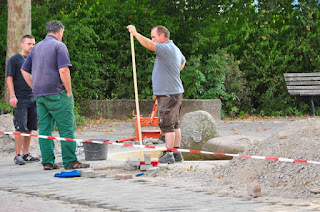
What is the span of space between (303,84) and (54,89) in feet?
42.0

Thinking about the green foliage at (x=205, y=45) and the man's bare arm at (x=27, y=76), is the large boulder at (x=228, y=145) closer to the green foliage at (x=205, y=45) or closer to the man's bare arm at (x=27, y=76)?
the man's bare arm at (x=27, y=76)

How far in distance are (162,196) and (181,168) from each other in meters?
2.15

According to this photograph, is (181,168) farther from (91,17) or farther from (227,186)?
(91,17)

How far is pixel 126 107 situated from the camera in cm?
1936

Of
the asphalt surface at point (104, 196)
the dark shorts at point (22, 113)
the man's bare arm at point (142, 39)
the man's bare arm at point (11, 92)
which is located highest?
the man's bare arm at point (142, 39)

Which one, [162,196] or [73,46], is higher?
[73,46]

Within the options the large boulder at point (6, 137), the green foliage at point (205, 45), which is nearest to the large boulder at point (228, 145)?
the large boulder at point (6, 137)

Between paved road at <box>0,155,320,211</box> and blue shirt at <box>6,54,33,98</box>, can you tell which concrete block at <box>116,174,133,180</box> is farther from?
blue shirt at <box>6,54,33,98</box>

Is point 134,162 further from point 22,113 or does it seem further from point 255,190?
point 255,190

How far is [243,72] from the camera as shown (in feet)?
67.9

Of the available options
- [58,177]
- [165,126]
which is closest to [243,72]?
[165,126]

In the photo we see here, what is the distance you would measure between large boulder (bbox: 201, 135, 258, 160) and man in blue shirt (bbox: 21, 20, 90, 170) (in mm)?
2692

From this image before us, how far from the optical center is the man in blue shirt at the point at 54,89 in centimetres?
935

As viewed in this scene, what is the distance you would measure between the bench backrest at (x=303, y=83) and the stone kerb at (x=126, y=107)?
2.68 metres
